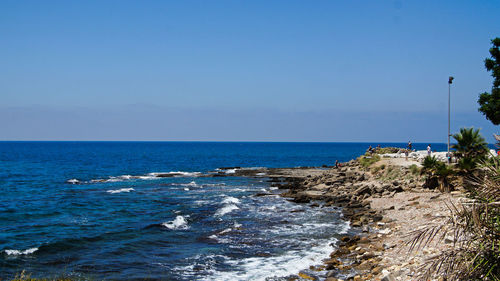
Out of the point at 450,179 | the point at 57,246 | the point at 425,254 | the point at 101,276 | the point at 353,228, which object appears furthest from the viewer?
the point at 450,179

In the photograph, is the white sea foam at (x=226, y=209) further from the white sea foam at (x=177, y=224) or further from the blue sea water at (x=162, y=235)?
the white sea foam at (x=177, y=224)

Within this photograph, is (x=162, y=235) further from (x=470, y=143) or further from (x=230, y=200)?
(x=470, y=143)

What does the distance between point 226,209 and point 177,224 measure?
646 centimetres

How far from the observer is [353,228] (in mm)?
23641

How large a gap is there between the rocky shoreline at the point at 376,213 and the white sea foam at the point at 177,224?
11.6 metres

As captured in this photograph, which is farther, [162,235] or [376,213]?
[376,213]

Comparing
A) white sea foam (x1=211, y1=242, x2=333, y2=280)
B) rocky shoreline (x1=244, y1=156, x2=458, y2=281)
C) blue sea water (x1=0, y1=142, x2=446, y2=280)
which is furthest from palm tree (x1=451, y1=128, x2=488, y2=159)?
white sea foam (x1=211, y1=242, x2=333, y2=280)

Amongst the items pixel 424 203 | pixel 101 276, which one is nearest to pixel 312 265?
pixel 101 276

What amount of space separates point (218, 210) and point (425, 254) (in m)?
20.5

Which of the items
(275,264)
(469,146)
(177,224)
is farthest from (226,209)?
(469,146)

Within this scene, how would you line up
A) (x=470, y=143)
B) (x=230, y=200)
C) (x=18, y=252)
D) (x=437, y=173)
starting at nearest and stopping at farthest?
(x=18, y=252)
(x=470, y=143)
(x=437, y=173)
(x=230, y=200)

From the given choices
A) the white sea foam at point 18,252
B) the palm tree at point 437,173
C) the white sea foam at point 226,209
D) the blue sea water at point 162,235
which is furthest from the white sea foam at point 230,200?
the white sea foam at point 18,252

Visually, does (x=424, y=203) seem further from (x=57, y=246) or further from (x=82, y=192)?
(x=82, y=192)

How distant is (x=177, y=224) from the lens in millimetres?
26734
